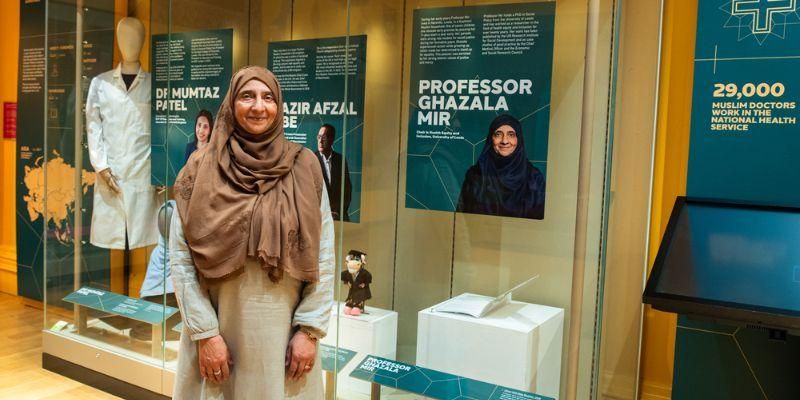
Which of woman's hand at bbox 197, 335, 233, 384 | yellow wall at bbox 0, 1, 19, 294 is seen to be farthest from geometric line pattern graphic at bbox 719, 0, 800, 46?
yellow wall at bbox 0, 1, 19, 294

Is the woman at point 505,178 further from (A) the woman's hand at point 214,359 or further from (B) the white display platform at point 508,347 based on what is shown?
(A) the woman's hand at point 214,359

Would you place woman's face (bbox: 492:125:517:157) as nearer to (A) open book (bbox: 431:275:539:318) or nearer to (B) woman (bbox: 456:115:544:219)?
(B) woman (bbox: 456:115:544:219)

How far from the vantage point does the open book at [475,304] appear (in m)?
2.40

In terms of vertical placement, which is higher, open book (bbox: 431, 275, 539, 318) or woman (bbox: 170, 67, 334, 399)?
woman (bbox: 170, 67, 334, 399)

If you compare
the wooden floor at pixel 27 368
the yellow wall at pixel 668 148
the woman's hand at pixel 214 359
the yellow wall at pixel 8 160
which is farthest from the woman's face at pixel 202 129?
the yellow wall at pixel 8 160

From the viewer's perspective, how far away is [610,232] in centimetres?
240

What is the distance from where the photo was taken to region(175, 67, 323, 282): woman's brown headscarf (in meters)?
1.72

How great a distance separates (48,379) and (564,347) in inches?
117

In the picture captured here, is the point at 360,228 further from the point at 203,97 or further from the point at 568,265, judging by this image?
the point at 203,97

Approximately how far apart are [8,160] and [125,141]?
8.02ft

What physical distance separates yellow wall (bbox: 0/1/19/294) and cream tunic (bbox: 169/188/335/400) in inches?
176

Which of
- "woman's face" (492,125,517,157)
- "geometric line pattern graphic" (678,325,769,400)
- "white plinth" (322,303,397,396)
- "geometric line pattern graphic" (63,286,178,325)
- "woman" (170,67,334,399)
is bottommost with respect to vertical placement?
"geometric line pattern graphic" (63,286,178,325)

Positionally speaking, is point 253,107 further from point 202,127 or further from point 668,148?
point 668,148

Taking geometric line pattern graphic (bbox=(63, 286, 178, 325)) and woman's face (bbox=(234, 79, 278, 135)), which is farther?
geometric line pattern graphic (bbox=(63, 286, 178, 325))
